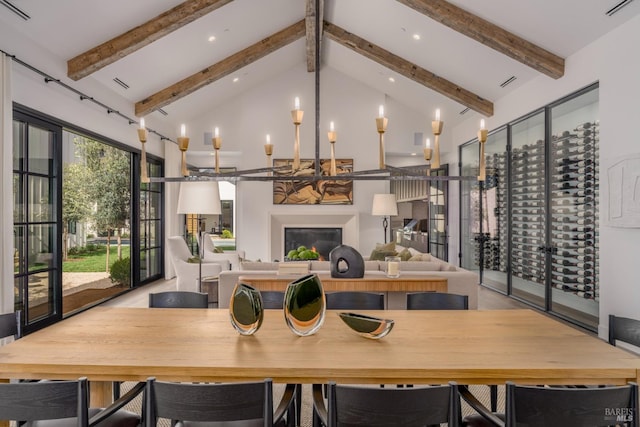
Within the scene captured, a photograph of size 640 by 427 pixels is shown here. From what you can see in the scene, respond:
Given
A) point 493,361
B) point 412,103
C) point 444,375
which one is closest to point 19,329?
point 444,375

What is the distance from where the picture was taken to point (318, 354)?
1634 mm

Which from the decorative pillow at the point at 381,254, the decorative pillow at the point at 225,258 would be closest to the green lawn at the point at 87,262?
the decorative pillow at the point at 225,258

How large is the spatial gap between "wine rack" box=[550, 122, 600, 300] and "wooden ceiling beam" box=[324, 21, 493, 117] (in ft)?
6.23

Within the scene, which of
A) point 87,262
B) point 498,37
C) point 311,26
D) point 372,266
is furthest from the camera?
point 87,262

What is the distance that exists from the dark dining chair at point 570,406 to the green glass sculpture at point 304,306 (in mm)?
834

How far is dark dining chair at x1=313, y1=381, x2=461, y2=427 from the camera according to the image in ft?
4.27

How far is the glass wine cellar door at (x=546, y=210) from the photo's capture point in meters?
4.36

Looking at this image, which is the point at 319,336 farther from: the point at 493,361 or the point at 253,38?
the point at 253,38

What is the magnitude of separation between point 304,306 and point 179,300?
1148 millimetres

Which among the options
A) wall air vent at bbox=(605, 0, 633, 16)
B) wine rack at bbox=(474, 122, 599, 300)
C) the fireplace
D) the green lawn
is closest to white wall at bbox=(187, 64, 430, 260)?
the fireplace

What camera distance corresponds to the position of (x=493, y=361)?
5.10ft

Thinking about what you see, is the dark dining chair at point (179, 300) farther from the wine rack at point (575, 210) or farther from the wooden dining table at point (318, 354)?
the wine rack at point (575, 210)

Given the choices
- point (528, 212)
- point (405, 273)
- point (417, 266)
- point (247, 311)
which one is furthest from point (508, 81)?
point (247, 311)

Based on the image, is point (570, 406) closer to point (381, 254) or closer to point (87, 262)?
point (381, 254)
